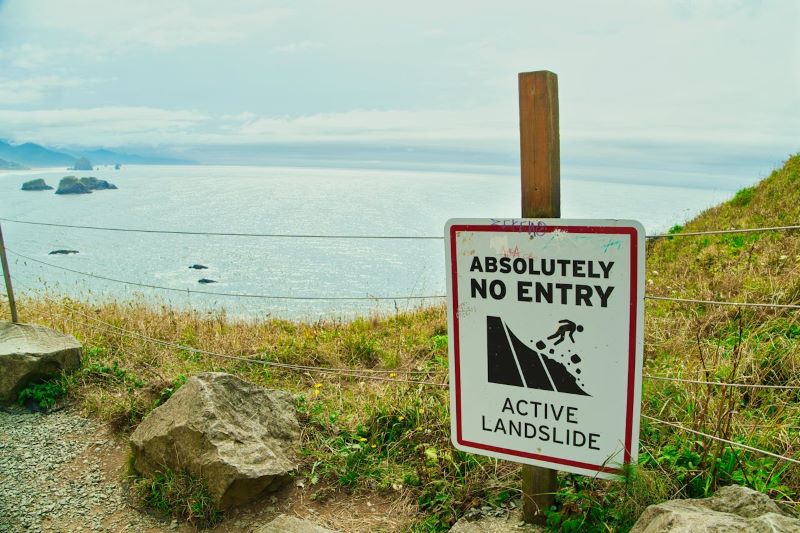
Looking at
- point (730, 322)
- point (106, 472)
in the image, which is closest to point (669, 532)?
point (730, 322)

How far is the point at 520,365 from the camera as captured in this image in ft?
8.71

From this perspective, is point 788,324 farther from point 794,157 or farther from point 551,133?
point 794,157

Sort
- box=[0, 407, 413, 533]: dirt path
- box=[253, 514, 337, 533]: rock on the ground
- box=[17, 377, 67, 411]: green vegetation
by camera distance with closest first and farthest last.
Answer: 1. box=[253, 514, 337, 533]: rock on the ground
2. box=[0, 407, 413, 533]: dirt path
3. box=[17, 377, 67, 411]: green vegetation

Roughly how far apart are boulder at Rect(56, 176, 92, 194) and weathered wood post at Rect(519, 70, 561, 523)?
96.1 metres

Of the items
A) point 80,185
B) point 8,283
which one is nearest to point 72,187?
point 80,185

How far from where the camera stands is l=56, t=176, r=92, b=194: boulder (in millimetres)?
85062

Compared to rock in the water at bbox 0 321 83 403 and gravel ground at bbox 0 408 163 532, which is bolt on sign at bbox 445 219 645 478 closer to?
gravel ground at bbox 0 408 163 532

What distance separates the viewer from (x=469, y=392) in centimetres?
282

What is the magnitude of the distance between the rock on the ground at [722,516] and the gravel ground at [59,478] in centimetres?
286

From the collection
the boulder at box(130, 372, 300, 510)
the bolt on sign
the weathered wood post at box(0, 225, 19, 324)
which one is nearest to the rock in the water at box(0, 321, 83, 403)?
the weathered wood post at box(0, 225, 19, 324)

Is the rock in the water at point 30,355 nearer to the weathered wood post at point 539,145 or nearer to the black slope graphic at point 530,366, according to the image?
the black slope graphic at point 530,366

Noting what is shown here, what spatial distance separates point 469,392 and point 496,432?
223mm

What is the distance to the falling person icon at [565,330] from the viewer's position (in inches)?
98.3

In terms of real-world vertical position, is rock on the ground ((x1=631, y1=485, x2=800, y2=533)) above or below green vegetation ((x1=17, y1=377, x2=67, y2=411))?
above
